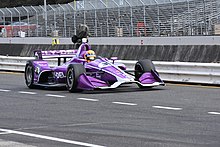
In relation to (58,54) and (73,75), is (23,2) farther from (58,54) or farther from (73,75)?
(73,75)

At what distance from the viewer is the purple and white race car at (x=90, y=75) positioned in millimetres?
15984

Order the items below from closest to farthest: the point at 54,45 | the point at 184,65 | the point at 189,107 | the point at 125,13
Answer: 1. the point at 189,107
2. the point at 184,65
3. the point at 54,45
4. the point at 125,13

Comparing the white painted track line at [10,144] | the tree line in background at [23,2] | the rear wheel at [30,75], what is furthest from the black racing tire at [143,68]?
the tree line in background at [23,2]

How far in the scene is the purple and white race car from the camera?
15984 millimetres

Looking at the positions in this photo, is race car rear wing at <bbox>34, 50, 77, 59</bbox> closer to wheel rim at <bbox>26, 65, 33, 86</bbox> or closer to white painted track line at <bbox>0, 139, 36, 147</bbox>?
wheel rim at <bbox>26, 65, 33, 86</bbox>

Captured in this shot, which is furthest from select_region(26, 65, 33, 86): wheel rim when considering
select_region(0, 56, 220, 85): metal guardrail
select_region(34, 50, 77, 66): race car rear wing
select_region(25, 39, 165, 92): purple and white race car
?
Answer: select_region(0, 56, 220, 85): metal guardrail

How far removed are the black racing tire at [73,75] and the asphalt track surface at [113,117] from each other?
8.5 inches

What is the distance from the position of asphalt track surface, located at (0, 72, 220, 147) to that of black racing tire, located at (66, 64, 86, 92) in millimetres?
216

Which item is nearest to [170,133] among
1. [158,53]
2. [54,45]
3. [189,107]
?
[189,107]

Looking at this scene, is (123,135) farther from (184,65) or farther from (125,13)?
(125,13)

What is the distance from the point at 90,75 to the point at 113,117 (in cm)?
465

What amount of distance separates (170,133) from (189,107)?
3.16 meters

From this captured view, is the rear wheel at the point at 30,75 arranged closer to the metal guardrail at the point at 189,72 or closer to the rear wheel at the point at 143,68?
the rear wheel at the point at 143,68

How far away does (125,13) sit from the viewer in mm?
36594
